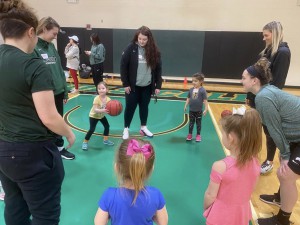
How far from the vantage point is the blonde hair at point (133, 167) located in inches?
62.4

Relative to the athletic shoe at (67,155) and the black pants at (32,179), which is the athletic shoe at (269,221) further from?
the athletic shoe at (67,155)

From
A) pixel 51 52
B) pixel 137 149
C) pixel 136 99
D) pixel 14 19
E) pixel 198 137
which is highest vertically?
pixel 14 19

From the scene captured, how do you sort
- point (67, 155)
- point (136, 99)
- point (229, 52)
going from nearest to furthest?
point (67, 155)
point (136, 99)
point (229, 52)

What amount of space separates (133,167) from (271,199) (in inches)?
98.3

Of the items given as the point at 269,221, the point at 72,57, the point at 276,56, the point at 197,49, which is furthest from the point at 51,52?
the point at 197,49

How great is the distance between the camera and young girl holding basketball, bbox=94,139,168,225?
1.61m

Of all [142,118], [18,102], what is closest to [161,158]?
[142,118]

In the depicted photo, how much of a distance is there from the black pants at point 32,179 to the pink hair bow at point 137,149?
684 millimetres

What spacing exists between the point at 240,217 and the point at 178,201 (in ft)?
3.88

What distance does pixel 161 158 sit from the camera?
4.51 m

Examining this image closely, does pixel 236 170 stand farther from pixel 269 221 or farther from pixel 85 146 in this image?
pixel 85 146

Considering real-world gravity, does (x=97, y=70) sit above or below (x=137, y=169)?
below

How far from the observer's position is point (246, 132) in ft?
6.82

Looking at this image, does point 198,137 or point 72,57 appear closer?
point 198,137
